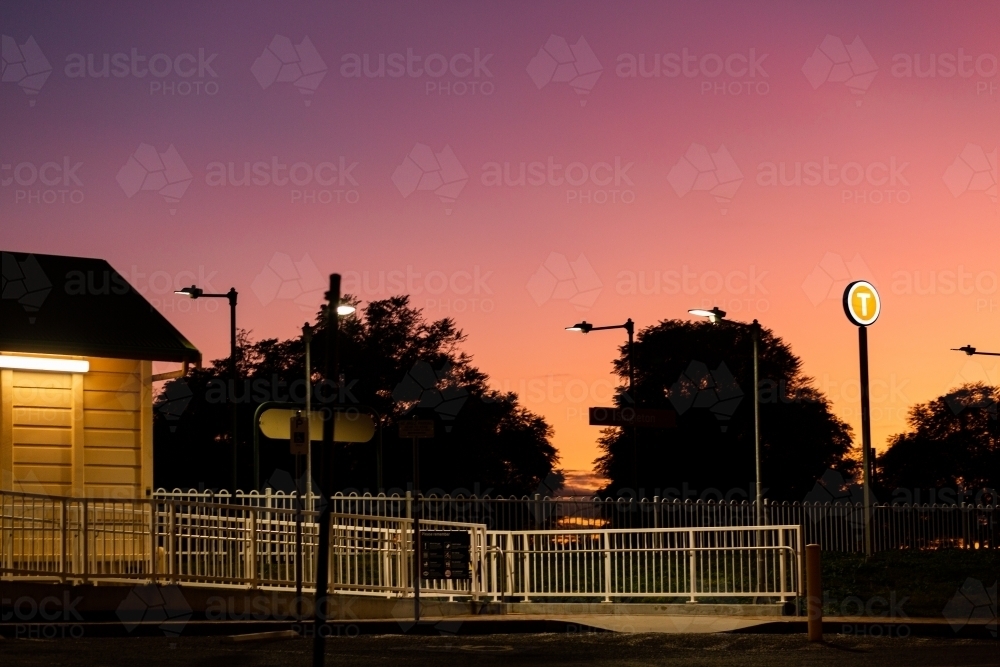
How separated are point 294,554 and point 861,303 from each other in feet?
47.4

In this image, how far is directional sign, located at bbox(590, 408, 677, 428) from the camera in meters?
34.1

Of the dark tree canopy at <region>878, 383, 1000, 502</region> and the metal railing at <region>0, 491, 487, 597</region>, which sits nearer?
the metal railing at <region>0, 491, 487, 597</region>

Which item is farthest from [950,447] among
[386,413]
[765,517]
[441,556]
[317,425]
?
[441,556]

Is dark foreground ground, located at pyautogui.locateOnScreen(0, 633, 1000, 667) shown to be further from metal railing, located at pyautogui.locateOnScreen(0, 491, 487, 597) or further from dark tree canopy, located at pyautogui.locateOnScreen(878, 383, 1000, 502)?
dark tree canopy, located at pyautogui.locateOnScreen(878, 383, 1000, 502)

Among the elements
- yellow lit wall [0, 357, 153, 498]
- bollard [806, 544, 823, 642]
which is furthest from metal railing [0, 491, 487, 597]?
bollard [806, 544, 823, 642]

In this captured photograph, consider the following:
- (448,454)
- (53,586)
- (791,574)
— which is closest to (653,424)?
(791,574)

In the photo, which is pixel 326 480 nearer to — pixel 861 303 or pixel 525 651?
pixel 525 651

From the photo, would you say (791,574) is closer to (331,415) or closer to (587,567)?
(587,567)

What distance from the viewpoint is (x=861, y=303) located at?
29.7 metres

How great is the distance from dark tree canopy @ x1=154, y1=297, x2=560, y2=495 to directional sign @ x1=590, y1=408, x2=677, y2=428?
3512cm

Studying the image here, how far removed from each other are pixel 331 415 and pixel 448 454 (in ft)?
210

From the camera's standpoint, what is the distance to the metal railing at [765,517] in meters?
33.2

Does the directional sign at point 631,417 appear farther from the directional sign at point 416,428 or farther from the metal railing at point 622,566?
the directional sign at point 416,428
